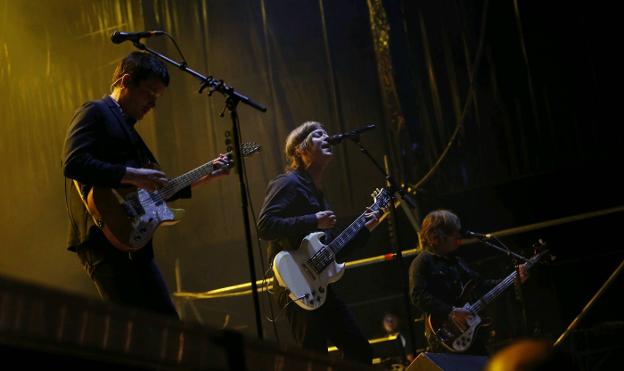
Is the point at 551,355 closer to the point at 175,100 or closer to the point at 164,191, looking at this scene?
the point at 164,191

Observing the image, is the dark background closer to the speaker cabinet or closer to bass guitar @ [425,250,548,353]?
bass guitar @ [425,250,548,353]

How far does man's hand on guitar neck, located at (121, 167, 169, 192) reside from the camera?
361 centimetres

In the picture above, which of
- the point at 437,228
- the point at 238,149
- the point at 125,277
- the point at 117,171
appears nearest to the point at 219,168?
the point at 238,149

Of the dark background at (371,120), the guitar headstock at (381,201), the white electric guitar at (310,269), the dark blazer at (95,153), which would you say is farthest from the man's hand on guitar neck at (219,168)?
the dark background at (371,120)

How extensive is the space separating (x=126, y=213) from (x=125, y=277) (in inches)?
12.0

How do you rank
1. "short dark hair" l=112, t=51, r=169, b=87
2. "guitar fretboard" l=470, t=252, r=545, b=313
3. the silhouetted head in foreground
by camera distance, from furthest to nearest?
"guitar fretboard" l=470, t=252, r=545, b=313 < "short dark hair" l=112, t=51, r=169, b=87 < the silhouetted head in foreground

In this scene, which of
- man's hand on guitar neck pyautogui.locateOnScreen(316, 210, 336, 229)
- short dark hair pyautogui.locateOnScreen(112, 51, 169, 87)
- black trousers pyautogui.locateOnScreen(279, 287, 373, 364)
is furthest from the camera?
man's hand on guitar neck pyautogui.locateOnScreen(316, 210, 336, 229)

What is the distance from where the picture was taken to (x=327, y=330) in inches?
188

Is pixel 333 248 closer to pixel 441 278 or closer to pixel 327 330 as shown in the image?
pixel 327 330

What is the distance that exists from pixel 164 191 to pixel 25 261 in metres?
5.15

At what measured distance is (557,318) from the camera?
7.16m

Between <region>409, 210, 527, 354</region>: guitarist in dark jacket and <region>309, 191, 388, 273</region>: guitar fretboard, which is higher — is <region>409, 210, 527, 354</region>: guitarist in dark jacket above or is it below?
below

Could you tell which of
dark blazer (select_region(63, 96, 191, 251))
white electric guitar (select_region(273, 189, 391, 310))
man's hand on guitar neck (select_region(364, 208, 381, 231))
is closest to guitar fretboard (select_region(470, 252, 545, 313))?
man's hand on guitar neck (select_region(364, 208, 381, 231))

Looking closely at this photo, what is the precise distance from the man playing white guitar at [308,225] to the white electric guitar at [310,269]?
0.03 m
